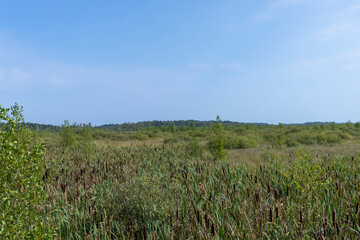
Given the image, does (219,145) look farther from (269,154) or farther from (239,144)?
(239,144)

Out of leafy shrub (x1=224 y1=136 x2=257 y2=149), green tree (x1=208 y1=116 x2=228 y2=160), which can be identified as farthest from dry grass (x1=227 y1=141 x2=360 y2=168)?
leafy shrub (x1=224 y1=136 x2=257 y2=149)

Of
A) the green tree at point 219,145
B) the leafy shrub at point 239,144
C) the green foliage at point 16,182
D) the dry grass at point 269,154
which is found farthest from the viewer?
the leafy shrub at point 239,144

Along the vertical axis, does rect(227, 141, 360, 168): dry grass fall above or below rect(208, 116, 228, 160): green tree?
below

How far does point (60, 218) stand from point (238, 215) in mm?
2736

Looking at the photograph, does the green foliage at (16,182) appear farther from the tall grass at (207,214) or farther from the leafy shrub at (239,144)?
the leafy shrub at (239,144)

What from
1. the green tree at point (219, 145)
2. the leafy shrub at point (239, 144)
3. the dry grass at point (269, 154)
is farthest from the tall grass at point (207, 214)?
the leafy shrub at point (239, 144)

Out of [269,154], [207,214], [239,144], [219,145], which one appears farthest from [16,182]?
[239,144]

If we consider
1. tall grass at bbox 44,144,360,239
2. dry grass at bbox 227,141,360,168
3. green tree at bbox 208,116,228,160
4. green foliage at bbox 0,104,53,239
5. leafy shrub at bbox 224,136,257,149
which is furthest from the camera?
leafy shrub at bbox 224,136,257,149

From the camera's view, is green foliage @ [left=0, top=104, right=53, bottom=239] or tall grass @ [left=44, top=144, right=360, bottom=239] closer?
green foliage @ [left=0, top=104, right=53, bottom=239]

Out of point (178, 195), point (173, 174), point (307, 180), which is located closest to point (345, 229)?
point (307, 180)

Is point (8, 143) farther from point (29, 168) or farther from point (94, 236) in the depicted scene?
point (94, 236)

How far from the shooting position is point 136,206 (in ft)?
13.5

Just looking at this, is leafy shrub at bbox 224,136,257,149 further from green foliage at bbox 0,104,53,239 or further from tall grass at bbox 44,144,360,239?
green foliage at bbox 0,104,53,239

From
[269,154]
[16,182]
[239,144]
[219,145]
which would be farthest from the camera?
[239,144]
